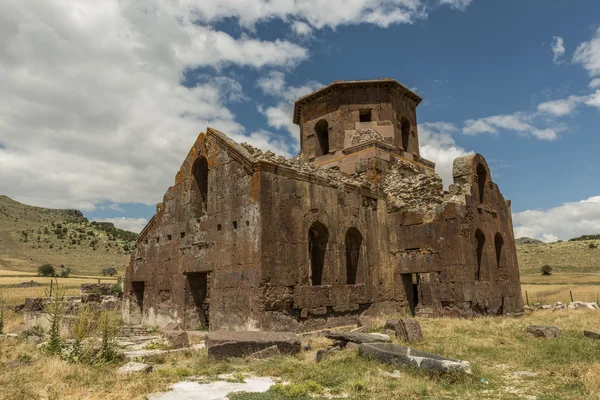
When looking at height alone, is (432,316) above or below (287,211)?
below

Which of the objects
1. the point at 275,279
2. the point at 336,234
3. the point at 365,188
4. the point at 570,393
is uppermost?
the point at 365,188

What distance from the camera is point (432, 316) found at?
1339cm

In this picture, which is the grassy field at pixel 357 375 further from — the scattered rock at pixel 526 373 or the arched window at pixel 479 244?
the arched window at pixel 479 244

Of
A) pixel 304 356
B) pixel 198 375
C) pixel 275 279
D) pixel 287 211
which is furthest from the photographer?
pixel 287 211

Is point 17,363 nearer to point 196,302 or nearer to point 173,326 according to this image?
point 173,326

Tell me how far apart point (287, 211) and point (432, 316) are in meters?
5.84

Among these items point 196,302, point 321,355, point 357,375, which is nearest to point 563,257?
point 196,302

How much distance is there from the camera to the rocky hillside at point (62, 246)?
4972 cm

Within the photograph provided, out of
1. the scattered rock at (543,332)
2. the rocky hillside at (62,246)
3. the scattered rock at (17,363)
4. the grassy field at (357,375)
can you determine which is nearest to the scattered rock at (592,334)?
the grassy field at (357,375)

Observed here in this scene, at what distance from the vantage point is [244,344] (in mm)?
7742

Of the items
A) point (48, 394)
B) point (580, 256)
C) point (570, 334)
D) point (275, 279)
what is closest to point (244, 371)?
point (48, 394)

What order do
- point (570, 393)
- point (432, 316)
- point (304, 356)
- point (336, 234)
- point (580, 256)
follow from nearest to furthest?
point (570, 393), point (304, 356), point (336, 234), point (432, 316), point (580, 256)

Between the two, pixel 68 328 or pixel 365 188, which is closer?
pixel 68 328

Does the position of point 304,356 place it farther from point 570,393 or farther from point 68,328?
point 68,328
